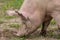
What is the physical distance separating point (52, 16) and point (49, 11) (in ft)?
0.38

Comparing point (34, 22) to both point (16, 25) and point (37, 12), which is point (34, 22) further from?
point (16, 25)

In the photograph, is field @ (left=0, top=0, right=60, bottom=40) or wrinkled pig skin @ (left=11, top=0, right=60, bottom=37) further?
field @ (left=0, top=0, right=60, bottom=40)

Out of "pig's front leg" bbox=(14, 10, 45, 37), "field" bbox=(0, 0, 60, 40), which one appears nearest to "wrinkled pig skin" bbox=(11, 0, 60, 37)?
"pig's front leg" bbox=(14, 10, 45, 37)

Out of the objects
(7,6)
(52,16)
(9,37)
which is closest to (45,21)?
(52,16)

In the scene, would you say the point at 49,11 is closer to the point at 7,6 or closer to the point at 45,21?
the point at 45,21

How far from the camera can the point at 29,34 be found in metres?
6.92

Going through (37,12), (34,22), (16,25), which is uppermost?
(37,12)

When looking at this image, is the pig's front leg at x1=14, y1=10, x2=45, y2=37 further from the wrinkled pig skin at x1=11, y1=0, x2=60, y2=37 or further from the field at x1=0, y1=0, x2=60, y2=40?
the field at x1=0, y1=0, x2=60, y2=40

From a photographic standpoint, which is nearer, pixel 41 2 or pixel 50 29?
pixel 41 2

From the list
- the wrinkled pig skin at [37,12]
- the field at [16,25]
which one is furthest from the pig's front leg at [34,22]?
the field at [16,25]

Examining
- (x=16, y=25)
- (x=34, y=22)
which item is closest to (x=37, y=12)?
(x=34, y=22)

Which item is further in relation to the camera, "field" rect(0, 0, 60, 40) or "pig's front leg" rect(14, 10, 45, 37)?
"field" rect(0, 0, 60, 40)

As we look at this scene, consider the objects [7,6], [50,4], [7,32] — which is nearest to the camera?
[50,4]

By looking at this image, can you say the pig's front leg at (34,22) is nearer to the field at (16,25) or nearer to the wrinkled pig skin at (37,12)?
the wrinkled pig skin at (37,12)
